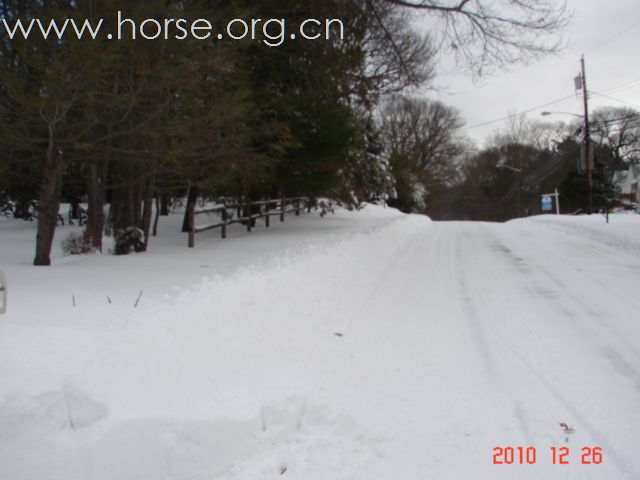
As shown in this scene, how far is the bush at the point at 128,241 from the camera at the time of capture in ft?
35.3

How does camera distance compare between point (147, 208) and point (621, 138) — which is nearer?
point (147, 208)

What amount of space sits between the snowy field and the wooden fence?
4.06 meters

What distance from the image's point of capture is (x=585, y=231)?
17.6 m

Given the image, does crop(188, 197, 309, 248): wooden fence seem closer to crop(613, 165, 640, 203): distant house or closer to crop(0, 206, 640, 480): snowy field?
crop(0, 206, 640, 480): snowy field

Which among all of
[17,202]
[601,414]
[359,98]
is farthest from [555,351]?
[17,202]

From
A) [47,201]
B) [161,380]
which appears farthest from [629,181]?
[161,380]

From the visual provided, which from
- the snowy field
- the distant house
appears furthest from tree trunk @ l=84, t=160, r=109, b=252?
the distant house

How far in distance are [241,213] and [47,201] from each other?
27.5 ft

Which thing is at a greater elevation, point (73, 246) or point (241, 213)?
point (241, 213)

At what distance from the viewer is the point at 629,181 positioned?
2537 inches

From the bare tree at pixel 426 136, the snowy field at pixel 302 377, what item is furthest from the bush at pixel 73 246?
the bare tree at pixel 426 136

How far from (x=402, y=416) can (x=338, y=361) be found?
4.31 feet

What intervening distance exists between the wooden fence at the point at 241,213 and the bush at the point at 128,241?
1.44 m
